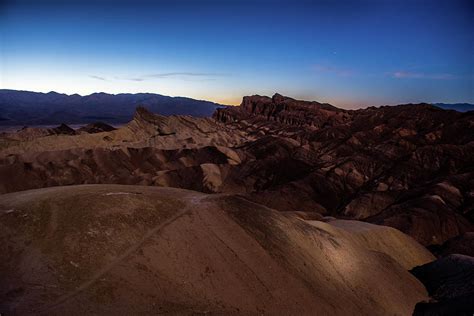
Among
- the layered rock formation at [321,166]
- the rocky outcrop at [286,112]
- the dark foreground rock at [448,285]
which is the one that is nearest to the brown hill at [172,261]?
the dark foreground rock at [448,285]

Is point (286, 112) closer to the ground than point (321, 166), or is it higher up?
higher up

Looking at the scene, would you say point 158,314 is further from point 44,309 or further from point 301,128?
point 301,128

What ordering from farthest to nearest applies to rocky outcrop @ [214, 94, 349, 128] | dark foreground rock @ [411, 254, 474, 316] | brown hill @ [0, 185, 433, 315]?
rocky outcrop @ [214, 94, 349, 128]
dark foreground rock @ [411, 254, 474, 316]
brown hill @ [0, 185, 433, 315]

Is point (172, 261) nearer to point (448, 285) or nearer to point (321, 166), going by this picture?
point (448, 285)

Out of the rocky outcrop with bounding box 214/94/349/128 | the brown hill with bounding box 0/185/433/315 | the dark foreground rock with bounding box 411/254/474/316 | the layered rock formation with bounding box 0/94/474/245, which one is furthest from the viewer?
the rocky outcrop with bounding box 214/94/349/128

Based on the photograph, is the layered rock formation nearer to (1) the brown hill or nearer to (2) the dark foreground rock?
(2) the dark foreground rock

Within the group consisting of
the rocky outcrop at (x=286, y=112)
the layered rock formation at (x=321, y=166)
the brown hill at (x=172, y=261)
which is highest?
the rocky outcrop at (x=286, y=112)

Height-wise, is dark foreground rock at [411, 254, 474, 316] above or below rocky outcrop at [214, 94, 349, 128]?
below

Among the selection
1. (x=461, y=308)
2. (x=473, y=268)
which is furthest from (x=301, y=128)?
(x=461, y=308)

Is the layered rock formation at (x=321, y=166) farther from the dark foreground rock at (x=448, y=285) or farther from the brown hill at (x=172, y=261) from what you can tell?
the brown hill at (x=172, y=261)

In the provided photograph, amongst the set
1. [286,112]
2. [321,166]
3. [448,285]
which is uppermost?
[286,112]

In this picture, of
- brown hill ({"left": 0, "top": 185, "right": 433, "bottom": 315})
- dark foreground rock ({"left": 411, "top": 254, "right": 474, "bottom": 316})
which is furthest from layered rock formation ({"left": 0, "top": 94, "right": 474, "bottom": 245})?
brown hill ({"left": 0, "top": 185, "right": 433, "bottom": 315})

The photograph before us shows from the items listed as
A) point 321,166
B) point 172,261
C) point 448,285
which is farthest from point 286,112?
point 172,261

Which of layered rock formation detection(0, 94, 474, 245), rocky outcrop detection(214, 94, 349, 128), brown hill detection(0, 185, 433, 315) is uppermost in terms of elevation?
rocky outcrop detection(214, 94, 349, 128)
